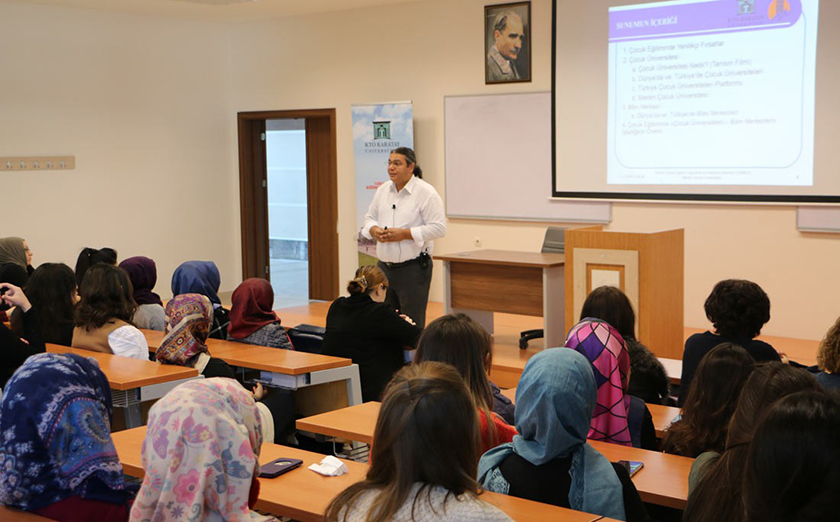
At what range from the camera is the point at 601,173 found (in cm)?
768

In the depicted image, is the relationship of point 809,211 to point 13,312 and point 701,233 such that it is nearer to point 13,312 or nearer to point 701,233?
point 701,233

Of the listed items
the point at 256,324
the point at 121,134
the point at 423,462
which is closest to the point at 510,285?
the point at 256,324

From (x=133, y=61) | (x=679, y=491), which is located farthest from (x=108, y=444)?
(x=133, y=61)

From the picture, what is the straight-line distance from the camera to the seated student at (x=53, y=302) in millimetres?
4453

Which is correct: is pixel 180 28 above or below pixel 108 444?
above

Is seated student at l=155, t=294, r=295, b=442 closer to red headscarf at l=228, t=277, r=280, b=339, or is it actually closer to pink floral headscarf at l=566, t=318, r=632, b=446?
red headscarf at l=228, t=277, r=280, b=339

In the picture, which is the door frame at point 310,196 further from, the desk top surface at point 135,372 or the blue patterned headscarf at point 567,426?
the blue patterned headscarf at point 567,426

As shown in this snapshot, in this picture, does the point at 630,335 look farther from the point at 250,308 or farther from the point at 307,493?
the point at 250,308

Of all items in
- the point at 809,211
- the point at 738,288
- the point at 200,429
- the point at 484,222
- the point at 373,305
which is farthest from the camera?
the point at 484,222

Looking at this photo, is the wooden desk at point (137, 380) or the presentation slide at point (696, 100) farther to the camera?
the presentation slide at point (696, 100)

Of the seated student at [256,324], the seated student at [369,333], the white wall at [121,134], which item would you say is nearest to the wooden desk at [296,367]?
the seated student at [369,333]

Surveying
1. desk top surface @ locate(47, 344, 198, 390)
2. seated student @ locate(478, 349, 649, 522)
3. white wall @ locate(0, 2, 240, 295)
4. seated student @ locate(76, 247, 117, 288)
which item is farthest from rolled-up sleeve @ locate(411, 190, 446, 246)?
white wall @ locate(0, 2, 240, 295)

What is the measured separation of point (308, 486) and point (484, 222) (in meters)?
6.21

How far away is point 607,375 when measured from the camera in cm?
299
